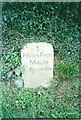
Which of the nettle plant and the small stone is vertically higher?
the nettle plant

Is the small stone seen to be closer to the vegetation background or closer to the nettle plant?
the vegetation background

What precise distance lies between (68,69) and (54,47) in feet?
0.76

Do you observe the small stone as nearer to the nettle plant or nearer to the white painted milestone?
the white painted milestone

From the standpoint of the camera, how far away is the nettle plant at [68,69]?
6.93 m

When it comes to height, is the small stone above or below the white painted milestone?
below

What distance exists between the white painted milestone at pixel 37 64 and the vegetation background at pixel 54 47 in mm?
47

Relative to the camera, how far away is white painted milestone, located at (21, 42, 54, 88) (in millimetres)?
6973

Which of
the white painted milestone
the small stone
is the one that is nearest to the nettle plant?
the white painted milestone

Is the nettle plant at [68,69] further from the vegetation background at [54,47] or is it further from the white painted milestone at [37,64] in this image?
the white painted milestone at [37,64]

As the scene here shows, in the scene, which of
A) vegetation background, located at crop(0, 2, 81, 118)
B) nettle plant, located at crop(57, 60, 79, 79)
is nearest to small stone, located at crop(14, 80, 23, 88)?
vegetation background, located at crop(0, 2, 81, 118)

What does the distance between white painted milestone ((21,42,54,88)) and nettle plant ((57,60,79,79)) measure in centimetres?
11

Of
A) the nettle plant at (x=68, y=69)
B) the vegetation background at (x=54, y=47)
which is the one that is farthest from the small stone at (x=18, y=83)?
the nettle plant at (x=68, y=69)

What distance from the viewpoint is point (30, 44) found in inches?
274

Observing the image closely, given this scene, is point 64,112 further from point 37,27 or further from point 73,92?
point 37,27
